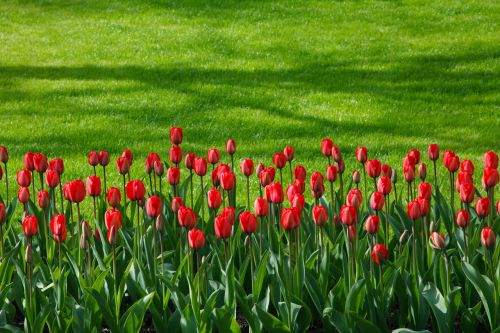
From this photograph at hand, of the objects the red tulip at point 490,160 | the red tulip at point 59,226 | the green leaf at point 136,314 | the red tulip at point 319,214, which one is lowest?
the green leaf at point 136,314

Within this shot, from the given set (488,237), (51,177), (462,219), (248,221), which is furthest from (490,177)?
(51,177)

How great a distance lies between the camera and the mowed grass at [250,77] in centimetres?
831

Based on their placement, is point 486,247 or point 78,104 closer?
point 486,247

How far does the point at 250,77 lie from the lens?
10289 millimetres

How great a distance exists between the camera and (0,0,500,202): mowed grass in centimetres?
831

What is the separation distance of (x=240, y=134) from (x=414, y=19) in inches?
199

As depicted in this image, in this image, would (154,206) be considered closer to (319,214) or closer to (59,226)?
(59,226)

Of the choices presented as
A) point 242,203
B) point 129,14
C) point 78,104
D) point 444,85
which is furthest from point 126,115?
point 129,14

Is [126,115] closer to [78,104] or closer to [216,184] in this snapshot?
[78,104]

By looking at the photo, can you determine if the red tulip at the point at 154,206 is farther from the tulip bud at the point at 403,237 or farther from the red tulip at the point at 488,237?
the red tulip at the point at 488,237

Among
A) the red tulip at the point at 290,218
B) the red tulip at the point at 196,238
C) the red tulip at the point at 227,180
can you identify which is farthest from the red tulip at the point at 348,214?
the red tulip at the point at 227,180

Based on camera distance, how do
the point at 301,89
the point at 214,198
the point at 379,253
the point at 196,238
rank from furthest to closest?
the point at 301,89, the point at 214,198, the point at 379,253, the point at 196,238

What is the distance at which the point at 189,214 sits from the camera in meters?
3.45

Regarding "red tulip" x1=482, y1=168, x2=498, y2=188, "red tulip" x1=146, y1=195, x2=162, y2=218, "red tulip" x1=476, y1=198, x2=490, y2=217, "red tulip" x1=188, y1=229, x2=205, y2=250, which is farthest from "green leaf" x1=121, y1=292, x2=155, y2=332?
"red tulip" x1=482, y1=168, x2=498, y2=188
